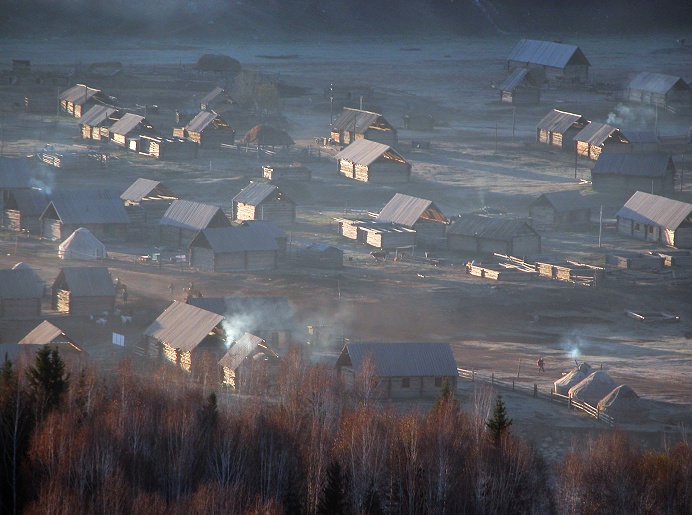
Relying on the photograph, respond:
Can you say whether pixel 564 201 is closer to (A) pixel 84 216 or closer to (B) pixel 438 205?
(B) pixel 438 205

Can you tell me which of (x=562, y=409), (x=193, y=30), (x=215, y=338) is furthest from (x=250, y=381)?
(x=193, y=30)

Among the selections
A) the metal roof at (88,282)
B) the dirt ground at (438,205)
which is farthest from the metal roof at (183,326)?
the metal roof at (88,282)

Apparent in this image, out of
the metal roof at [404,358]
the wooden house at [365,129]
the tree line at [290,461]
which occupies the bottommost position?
the tree line at [290,461]

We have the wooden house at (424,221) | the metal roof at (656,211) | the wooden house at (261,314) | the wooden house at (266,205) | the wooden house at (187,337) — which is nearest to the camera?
the wooden house at (187,337)

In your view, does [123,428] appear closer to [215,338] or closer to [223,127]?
[215,338]

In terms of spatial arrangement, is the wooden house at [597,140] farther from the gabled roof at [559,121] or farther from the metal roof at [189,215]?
the metal roof at [189,215]

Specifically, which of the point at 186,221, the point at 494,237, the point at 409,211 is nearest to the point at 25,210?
the point at 186,221
